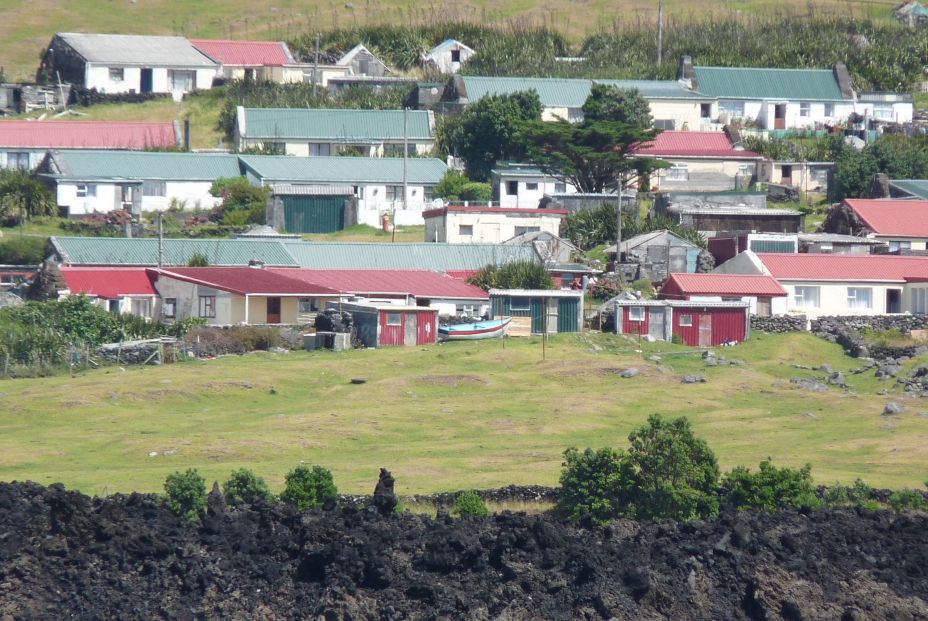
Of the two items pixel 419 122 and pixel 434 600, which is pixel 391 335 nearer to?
pixel 434 600

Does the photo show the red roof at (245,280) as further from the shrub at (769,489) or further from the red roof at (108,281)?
the shrub at (769,489)

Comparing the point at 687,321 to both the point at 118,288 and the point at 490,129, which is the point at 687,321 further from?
the point at 490,129

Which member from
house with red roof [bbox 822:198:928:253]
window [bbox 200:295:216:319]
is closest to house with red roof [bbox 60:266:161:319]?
window [bbox 200:295:216:319]

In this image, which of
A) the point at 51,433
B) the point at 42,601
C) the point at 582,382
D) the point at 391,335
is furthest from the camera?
the point at 391,335

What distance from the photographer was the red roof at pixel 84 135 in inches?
3679

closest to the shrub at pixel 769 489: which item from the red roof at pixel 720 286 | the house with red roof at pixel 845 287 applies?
the red roof at pixel 720 286

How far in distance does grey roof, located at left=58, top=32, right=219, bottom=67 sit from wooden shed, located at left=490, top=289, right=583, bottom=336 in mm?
46728

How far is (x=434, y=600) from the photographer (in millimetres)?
35188

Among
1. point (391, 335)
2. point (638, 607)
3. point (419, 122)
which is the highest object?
point (419, 122)

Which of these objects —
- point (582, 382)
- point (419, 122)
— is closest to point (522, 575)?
point (582, 382)

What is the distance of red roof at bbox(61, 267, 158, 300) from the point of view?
66.6 meters

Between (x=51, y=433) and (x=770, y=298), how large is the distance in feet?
104

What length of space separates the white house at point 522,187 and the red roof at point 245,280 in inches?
787

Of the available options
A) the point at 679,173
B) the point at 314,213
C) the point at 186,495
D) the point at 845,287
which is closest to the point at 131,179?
the point at 314,213
